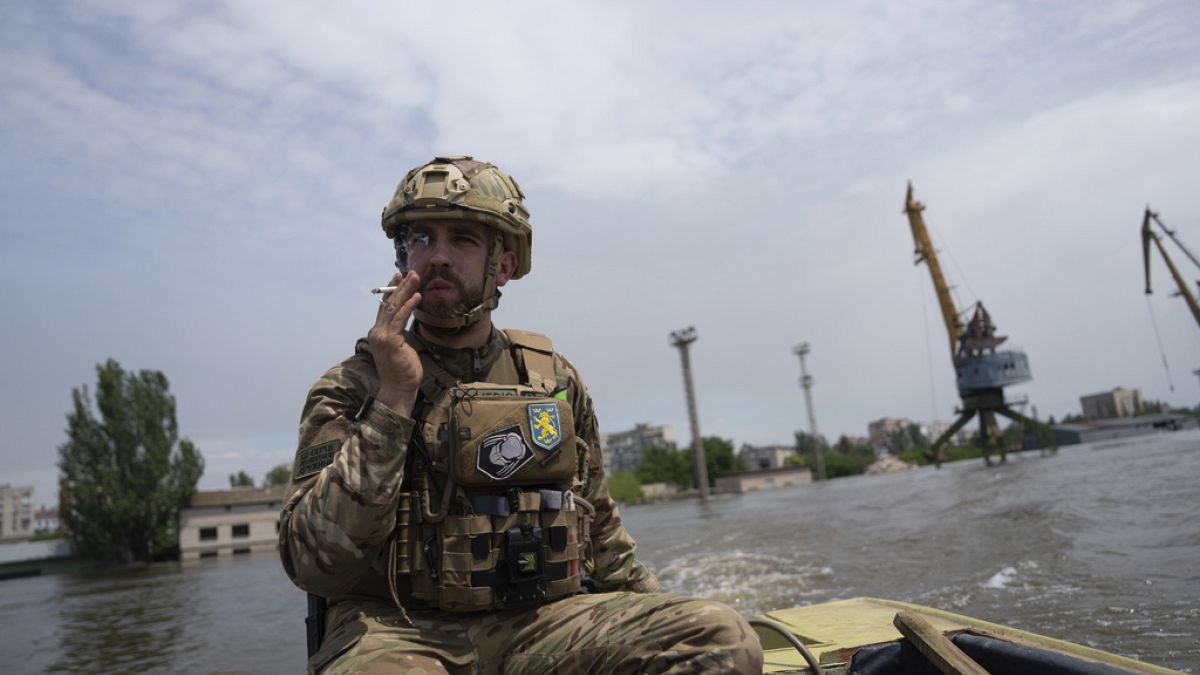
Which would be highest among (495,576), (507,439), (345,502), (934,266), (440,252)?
(934,266)

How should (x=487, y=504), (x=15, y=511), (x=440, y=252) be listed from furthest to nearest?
(x=15, y=511) < (x=440, y=252) < (x=487, y=504)

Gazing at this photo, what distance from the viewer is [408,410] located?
6.81ft

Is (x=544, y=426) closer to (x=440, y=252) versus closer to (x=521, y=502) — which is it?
(x=521, y=502)

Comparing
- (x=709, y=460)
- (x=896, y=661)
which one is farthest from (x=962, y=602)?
(x=709, y=460)

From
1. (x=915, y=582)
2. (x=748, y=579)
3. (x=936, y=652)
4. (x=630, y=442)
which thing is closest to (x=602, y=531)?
(x=936, y=652)

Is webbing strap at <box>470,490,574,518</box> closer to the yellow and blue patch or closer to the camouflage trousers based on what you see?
the yellow and blue patch

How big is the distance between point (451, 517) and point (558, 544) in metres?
0.35

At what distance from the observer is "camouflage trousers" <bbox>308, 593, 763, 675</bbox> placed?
1816mm

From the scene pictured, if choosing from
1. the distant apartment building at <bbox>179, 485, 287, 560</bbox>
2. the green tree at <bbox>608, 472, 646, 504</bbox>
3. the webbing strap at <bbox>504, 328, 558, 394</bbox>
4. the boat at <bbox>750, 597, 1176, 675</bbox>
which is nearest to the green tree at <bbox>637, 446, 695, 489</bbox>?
the green tree at <bbox>608, 472, 646, 504</bbox>

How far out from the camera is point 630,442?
163 metres

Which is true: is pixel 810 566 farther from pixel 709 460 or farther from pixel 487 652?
pixel 709 460

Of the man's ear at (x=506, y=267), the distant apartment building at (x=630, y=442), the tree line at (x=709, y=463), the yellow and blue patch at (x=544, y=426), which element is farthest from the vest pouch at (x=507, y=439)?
the distant apartment building at (x=630, y=442)

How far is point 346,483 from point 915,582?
8.78 meters

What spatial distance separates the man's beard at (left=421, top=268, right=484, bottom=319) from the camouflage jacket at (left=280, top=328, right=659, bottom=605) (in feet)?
0.53
